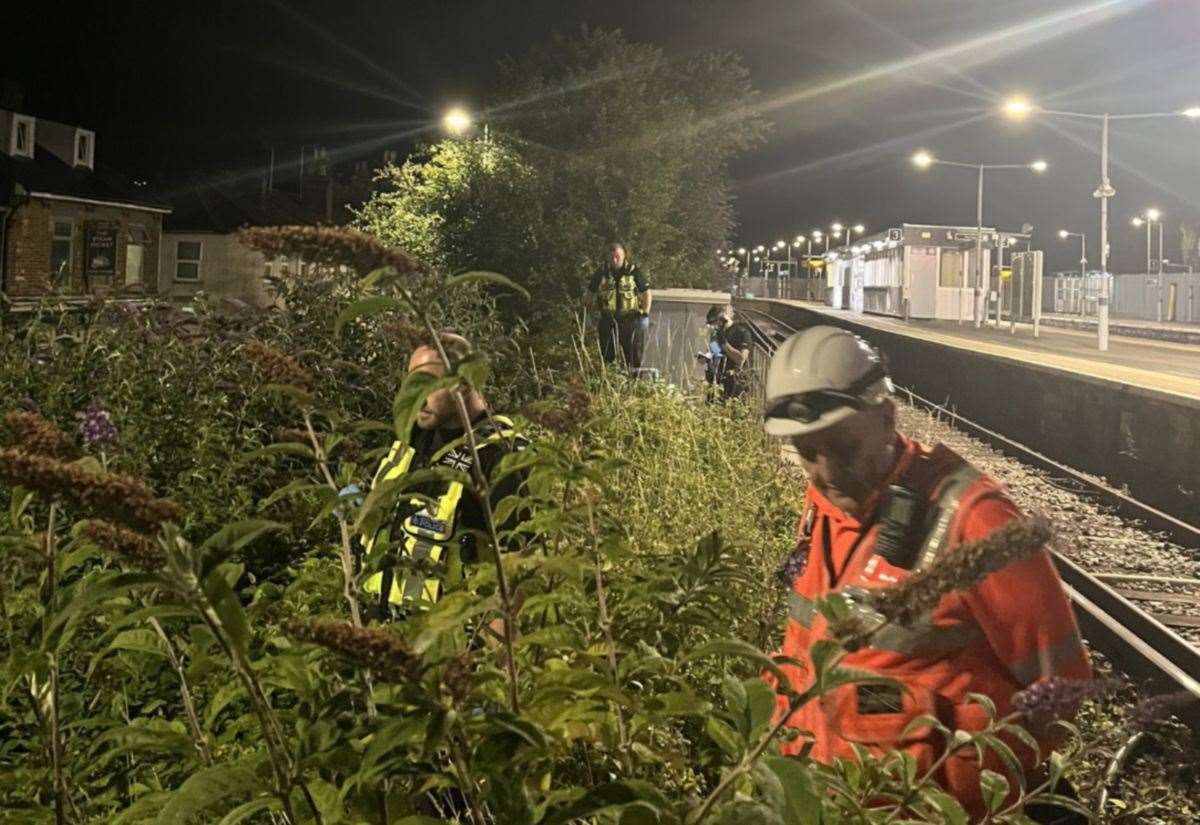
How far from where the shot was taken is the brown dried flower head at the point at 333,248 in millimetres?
1487

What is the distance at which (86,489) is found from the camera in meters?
1.21

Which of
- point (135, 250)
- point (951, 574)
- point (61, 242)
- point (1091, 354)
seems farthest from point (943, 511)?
point (135, 250)

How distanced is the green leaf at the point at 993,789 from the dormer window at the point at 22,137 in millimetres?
38361

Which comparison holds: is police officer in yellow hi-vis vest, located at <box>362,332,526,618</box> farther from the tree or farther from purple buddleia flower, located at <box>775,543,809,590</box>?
the tree

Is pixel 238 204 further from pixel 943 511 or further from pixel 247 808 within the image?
pixel 247 808

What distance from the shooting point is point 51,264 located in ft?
114

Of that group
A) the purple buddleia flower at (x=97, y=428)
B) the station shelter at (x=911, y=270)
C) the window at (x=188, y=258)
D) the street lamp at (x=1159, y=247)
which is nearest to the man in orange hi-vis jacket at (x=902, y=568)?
the purple buddleia flower at (x=97, y=428)

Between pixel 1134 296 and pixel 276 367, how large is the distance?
6798 cm

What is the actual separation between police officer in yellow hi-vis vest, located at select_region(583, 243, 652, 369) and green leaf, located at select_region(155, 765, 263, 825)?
402 inches

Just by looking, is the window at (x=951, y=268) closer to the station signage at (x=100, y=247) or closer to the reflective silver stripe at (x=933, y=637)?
the reflective silver stripe at (x=933, y=637)

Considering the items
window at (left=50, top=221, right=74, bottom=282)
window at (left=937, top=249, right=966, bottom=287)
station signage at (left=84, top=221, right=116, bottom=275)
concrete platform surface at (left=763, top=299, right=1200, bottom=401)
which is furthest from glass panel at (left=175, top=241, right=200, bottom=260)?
window at (left=937, top=249, right=966, bottom=287)

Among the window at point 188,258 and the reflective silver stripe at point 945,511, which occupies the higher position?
the window at point 188,258

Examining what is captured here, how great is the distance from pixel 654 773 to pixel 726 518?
2.80m

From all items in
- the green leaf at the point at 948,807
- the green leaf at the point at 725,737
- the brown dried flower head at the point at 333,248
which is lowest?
the green leaf at the point at 948,807
